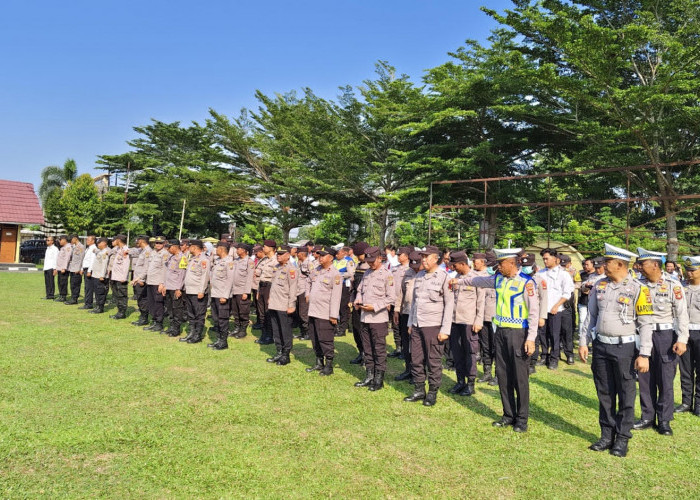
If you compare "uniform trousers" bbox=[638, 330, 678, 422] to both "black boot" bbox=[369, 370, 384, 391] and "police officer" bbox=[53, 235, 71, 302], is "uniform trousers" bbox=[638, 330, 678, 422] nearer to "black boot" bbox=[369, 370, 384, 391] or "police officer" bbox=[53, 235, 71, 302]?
"black boot" bbox=[369, 370, 384, 391]

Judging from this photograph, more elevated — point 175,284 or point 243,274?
point 243,274

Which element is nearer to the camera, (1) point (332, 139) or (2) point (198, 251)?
(2) point (198, 251)

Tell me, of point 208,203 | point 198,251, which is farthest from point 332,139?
point 198,251

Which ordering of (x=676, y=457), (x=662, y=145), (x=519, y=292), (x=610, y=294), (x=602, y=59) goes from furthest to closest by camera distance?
(x=662, y=145) → (x=602, y=59) → (x=519, y=292) → (x=610, y=294) → (x=676, y=457)

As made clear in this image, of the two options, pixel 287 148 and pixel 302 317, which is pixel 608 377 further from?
pixel 287 148

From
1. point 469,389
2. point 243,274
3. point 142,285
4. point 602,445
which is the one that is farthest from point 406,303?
point 142,285

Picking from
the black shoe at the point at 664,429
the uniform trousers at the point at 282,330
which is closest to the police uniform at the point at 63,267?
the uniform trousers at the point at 282,330

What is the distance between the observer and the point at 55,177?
42.2 metres

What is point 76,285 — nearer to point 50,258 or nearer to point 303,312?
point 50,258

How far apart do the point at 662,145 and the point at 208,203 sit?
23.6 meters

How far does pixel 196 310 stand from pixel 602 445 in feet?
22.2

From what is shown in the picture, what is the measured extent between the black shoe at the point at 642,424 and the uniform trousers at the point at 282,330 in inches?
188

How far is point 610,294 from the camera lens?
4.51 metres

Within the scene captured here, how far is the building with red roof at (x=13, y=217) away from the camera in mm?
27078
